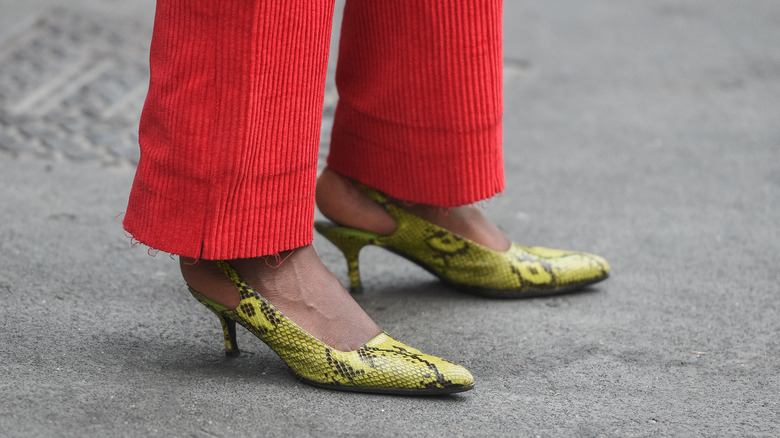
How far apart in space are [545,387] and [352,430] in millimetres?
354

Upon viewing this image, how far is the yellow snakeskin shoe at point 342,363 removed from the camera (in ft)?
4.15

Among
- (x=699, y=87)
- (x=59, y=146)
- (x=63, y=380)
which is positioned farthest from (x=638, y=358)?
(x=699, y=87)

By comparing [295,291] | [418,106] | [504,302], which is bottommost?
[504,302]

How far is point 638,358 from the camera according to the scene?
1468 mm

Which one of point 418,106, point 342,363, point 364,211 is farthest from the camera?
point 364,211

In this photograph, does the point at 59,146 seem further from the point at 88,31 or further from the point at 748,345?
the point at 748,345

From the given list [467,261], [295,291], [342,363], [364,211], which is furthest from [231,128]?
[467,261]

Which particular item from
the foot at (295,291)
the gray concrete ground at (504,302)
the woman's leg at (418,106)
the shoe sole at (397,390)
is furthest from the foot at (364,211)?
the shoe sole at (397,390)

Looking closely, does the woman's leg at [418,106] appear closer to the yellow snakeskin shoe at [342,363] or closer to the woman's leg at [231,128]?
the woman's leg at [231,128]

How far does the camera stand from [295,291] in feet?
4.25

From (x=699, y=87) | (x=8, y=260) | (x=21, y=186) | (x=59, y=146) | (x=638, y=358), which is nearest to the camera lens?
(x=638, y=358)

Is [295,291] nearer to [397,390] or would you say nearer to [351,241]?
[397,390]

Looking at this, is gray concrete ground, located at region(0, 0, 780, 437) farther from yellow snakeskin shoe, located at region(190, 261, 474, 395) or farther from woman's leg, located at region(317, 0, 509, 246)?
woman's leg, located at region(317, 0, 509, 246)

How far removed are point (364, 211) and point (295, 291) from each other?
39cm
